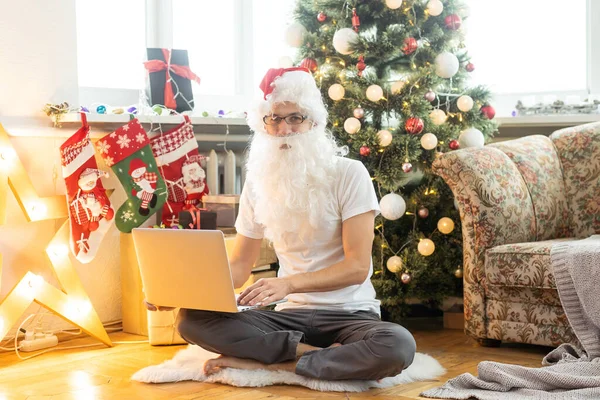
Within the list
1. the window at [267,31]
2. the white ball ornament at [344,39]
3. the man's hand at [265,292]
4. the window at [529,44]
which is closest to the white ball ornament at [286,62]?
the white ball ornament at [344,39]

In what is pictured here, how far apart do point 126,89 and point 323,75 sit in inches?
37.9

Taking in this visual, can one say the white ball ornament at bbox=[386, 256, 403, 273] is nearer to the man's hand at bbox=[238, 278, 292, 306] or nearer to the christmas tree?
the christmas tree

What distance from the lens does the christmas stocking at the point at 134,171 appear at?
3270mm

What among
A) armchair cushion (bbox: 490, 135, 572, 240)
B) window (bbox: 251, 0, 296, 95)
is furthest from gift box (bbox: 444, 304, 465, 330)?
window (bbox: 251, 0, 296, 95)

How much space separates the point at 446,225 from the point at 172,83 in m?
1.34

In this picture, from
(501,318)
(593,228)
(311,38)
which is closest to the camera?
(501,318)

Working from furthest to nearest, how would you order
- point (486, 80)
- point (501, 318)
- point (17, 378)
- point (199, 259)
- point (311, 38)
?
point (486, 80) < point (311, 38) < point (501, 318) < point (17, 378) < point (199, 259)

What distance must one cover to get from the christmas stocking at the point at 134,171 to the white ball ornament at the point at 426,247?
104cm

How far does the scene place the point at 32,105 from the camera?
3.22 meters

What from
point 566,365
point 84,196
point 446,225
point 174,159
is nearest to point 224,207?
point 174,159

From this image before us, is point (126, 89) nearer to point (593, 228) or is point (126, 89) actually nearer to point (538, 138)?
point (538, 138)

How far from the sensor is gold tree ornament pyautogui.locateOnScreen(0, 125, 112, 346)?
2.93 metres

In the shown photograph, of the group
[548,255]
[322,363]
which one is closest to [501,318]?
[548,255]

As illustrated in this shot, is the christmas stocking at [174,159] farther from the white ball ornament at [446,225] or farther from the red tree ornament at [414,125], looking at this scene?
the white ball ornament at [446,225]
